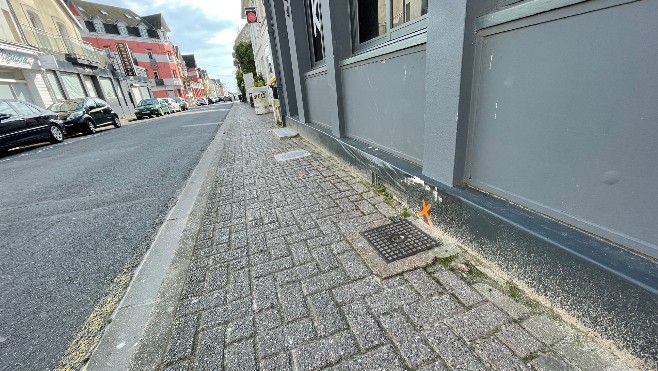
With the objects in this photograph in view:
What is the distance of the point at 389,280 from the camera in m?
1.98

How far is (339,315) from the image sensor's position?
172 cm

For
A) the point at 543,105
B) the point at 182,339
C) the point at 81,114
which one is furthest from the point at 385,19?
the point at 81,114

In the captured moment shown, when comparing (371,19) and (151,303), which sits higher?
(371,19)

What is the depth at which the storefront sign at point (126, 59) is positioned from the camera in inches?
1378

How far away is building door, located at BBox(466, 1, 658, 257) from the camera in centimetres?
122

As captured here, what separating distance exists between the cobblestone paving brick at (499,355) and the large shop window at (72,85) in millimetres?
27876

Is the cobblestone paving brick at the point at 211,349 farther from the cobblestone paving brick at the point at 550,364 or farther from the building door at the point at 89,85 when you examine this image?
the building door at the point at 89,85

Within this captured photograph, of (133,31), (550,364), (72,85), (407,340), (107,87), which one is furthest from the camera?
(133,31)

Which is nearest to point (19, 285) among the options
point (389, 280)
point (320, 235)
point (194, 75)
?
point (320, 235)

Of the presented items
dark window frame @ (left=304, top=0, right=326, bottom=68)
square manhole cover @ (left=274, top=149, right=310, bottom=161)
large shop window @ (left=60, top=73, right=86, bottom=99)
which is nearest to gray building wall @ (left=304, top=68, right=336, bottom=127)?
dark window frame @ (left=304, top=0, right=326, bottom=68)

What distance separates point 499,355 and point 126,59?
Result: 5049 centimetres

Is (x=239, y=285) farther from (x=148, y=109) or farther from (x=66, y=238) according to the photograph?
(x=148, y=109)

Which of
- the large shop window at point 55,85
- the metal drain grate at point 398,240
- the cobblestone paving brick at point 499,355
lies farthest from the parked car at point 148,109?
the cobblestone paving brick at point 499,355

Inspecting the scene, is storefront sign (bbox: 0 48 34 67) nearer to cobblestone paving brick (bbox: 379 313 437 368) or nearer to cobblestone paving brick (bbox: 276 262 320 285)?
cobblestone paving brick (bbox: 276 262 320 285)
